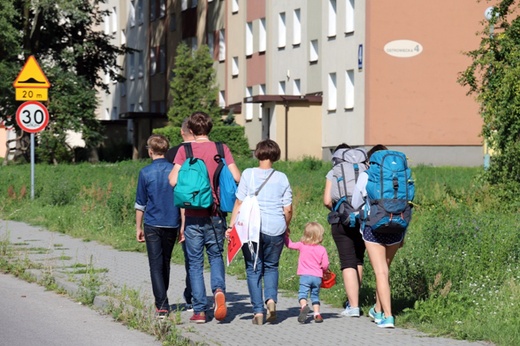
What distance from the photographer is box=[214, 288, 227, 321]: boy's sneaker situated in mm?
10570

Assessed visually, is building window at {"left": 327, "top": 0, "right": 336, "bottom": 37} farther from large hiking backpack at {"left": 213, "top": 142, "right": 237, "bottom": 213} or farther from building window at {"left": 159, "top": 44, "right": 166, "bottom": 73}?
large hiking backpack at {"left": 213, "top": 142, "right": 237, "bottom": 213}

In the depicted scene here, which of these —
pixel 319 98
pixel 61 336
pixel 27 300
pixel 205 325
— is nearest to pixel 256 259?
pixel 205 325

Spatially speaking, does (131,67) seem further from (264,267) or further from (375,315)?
(375,315)

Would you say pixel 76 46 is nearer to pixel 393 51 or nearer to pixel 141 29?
pixel 393 51

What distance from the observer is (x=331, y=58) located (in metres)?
52.9

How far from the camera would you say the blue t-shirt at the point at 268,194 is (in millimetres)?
10625

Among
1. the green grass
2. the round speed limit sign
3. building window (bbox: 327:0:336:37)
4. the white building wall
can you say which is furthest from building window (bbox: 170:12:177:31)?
the green grass

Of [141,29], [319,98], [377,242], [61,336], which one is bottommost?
[61,336]

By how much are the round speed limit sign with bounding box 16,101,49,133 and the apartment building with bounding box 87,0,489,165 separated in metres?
20.1

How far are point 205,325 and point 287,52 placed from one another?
47463 millimetres

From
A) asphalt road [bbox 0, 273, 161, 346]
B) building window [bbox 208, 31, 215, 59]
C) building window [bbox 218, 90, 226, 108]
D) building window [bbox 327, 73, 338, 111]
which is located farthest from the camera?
building window [bbox 208, 31, 215, 59]

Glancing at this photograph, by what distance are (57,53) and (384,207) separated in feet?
163

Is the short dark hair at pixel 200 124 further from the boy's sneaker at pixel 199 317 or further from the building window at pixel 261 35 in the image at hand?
the building window at pixel 261 35

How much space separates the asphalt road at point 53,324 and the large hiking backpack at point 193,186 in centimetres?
115
